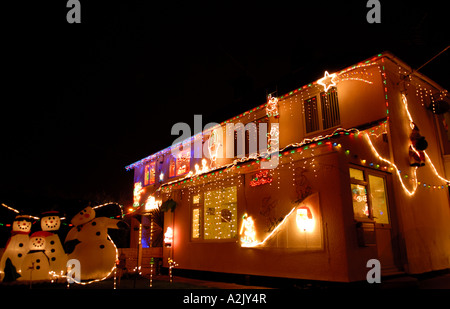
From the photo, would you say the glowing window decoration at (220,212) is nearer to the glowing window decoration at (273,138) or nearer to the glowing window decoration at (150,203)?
the glowing window decoration at (273,138)

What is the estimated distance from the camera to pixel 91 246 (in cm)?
942

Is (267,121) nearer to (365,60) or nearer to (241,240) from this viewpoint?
(365,60)

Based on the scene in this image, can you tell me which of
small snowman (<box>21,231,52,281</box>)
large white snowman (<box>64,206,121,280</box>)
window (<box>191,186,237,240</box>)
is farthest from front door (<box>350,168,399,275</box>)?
small snowman (<box>21,231,52,281</box>)

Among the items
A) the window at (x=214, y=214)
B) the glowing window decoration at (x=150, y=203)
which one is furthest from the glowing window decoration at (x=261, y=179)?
the glowing window decoration at (x=150, y=203)

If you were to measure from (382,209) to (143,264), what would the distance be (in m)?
7.85

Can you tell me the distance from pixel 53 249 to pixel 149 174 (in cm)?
931

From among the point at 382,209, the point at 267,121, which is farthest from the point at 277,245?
the point at 267,121

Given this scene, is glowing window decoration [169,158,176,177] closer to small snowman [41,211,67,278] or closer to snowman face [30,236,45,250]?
small snowman [41,211,67,278]

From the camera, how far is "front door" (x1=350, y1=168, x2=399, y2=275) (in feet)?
24.4

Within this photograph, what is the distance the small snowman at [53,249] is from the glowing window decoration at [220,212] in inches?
174

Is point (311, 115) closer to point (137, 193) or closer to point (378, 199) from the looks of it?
point (378, 199)

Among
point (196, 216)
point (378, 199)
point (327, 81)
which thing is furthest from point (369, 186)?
point (196, 216)

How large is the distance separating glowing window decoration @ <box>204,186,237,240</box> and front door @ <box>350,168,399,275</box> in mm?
4160

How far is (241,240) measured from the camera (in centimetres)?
895
